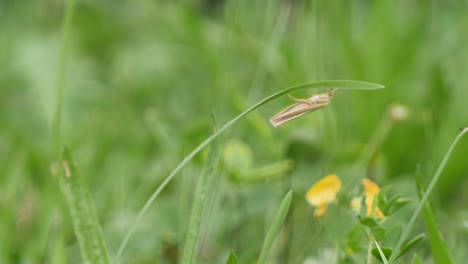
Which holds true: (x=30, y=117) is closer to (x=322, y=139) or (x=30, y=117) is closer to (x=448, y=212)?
(x=322, y=139)

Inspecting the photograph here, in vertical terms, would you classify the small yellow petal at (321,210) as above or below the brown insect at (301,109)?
below

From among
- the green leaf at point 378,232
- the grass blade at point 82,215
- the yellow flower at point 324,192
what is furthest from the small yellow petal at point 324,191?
the grass blade at point 82,215

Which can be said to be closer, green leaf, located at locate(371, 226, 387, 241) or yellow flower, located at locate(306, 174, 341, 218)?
green leaf, located at locate(371, 226, 387, 241)

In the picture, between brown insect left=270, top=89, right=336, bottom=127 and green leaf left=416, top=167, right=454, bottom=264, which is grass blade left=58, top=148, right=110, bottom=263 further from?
green leaf left=416, top=167, right=454, bottom=264

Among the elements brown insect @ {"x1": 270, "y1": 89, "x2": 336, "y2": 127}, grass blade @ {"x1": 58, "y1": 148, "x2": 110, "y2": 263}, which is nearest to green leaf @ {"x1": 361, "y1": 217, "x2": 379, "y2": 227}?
brown insect @ {"x1": 270, "y1": 89, "x2": 336, "y2": 127}

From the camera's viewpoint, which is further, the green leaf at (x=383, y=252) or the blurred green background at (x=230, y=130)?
the blurred green background at (x=230, y=130)

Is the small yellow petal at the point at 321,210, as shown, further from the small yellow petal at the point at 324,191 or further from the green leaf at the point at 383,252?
the green leaf at the point at 383,252
